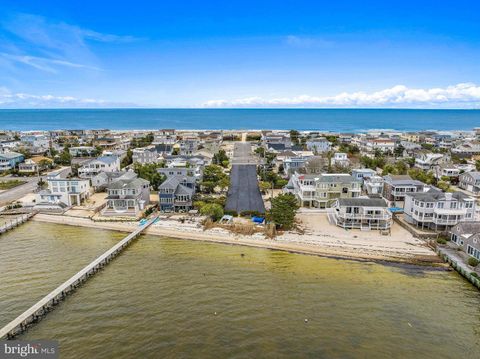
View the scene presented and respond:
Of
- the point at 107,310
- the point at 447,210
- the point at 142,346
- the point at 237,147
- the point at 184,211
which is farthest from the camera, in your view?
the point at 237,147

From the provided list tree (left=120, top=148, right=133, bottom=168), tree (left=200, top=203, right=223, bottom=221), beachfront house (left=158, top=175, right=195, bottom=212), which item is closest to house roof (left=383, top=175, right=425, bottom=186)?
tree (left=200, top=203, right=223, bottom=221)

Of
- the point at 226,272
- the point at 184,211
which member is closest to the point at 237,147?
the point at 184,211

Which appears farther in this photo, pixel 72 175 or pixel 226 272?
pixel 72 175

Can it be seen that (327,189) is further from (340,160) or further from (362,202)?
(340,160)

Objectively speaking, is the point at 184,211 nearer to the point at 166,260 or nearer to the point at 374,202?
the point at 166,260

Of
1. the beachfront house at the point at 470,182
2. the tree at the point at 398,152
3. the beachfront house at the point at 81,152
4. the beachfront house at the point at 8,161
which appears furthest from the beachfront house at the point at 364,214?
the beachfront house at the point at 81,152

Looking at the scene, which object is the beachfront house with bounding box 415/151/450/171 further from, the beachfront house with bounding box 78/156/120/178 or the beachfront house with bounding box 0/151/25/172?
the beachfront house with bounding box 0/151/25/172
